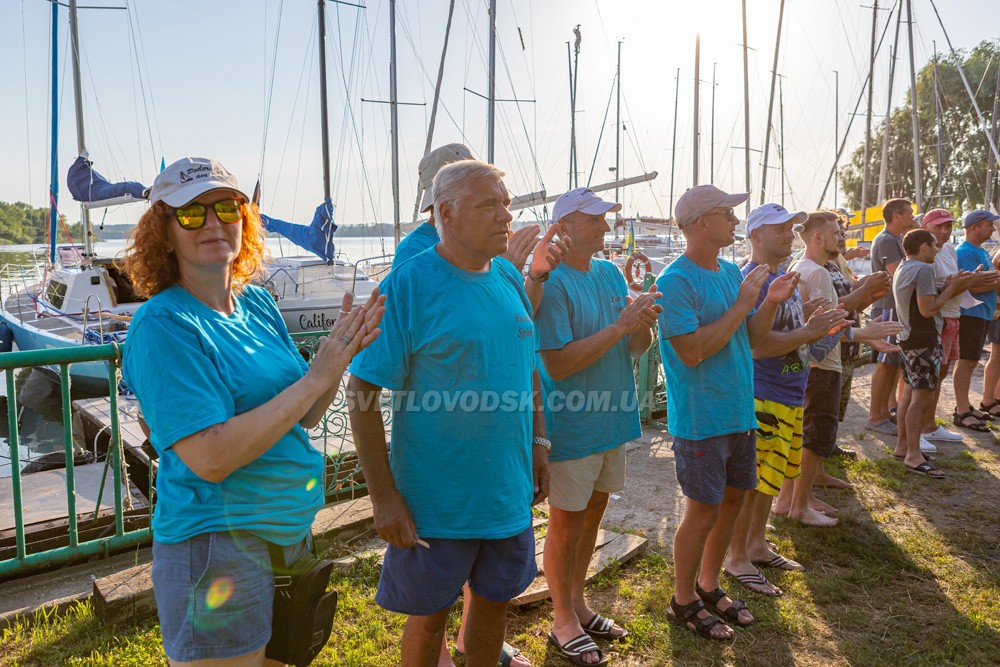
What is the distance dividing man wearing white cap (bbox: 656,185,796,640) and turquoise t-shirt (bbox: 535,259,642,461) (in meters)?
0.29

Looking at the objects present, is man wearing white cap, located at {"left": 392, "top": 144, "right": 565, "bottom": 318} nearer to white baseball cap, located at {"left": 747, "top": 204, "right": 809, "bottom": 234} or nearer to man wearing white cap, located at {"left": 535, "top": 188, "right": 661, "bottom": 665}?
man wearing white cap, located at {"left": 535, "top": 188, "right": 661, "bottom": 665}

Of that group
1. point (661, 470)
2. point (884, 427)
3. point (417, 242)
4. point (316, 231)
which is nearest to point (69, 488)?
point (417, 242)

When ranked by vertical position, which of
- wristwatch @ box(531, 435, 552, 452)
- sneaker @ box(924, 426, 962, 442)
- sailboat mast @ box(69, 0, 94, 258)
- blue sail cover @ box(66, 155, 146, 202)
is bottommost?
sneaker @ box(924, 426, 962, 442)

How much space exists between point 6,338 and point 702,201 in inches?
693

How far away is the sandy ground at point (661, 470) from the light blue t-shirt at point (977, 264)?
1.19 m

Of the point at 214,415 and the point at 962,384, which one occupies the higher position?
the point at 214,415

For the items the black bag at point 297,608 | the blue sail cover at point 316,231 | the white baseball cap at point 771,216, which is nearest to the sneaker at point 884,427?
the white baseball cap at point 771,216

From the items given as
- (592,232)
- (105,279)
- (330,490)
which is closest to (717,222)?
(592,232)

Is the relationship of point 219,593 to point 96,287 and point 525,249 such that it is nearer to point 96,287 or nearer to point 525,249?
point 525,249

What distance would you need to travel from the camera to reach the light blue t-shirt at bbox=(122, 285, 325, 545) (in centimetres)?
157

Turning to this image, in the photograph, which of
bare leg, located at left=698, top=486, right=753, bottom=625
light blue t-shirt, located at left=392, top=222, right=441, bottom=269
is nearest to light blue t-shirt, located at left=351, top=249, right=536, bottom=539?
light blue t-shirt, located at left=392, top=222, right=441, bottom=269

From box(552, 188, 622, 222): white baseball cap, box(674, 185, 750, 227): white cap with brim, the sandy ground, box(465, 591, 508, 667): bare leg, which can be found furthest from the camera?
the sandy ground

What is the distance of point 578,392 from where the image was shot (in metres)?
2.95

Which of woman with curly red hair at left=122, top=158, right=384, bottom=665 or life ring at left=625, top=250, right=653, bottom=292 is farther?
life ring at left=625, top=250, right=653, bottom=292
